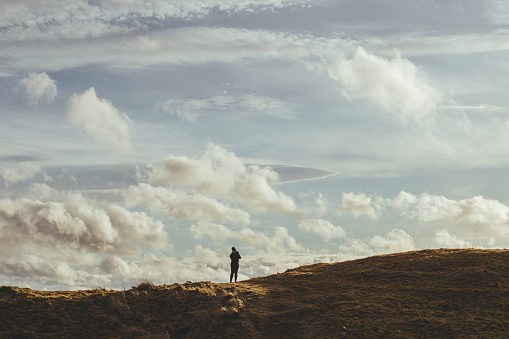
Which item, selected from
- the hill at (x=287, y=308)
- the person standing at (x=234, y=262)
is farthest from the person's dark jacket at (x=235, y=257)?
the hill at (x=287, y=308)

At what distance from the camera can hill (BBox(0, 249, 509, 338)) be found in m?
22.6

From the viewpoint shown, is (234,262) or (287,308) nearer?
(287,308)

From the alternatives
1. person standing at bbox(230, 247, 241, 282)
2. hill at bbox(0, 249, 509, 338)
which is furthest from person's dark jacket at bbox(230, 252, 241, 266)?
hill at bbox(0, 249, 509, 338)

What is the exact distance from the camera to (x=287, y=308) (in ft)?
80.8

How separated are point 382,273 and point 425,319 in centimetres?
682

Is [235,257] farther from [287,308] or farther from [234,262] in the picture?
[287,308]

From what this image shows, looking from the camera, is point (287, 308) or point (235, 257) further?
point (235, 257)

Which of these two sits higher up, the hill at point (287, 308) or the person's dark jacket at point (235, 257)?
the person's dark jacket at point (235, 257)

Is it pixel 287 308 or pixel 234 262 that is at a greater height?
pixel 234 262

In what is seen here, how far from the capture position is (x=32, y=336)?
891 inches

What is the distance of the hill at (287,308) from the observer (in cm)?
2256

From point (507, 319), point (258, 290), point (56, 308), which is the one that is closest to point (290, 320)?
point (258, 290)

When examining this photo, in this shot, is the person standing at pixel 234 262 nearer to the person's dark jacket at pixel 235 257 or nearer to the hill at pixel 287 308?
the person's dark jacket at pixel 235 257

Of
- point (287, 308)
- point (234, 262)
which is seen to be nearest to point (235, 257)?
point (234, 262)
